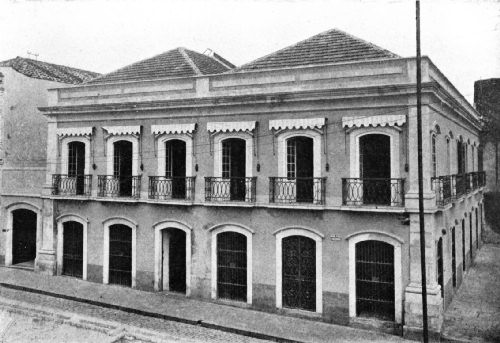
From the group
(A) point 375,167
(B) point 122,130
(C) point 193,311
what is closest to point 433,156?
(A) point 375,167

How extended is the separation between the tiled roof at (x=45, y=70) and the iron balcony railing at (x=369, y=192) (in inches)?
632

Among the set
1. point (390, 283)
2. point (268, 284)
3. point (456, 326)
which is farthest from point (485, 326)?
point (268, 284)

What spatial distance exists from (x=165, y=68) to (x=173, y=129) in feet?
11.4

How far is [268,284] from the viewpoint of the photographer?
14.2 meters

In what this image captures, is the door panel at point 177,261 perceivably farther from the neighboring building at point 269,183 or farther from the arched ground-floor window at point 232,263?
the arched ground-floor window at point 232,263

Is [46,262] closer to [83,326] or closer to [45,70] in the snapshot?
[83,326]

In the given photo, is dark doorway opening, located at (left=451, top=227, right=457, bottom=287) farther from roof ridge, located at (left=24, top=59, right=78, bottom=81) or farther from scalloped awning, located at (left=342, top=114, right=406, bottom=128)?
roof ridge, located at (left=24, top=59, right=78, bottom=81)

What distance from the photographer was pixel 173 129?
1545 cm

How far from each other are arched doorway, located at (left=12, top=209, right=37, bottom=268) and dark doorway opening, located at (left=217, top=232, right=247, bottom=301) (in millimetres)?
9454

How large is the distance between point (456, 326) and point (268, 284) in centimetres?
558

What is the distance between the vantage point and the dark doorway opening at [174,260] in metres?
16.0

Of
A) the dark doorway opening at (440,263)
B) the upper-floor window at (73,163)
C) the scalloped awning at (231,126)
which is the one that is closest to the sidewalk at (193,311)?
the dark doorway opening at (440,263)

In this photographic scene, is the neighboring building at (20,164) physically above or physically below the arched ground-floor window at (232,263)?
above

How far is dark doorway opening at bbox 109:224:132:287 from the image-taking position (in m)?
16.4
